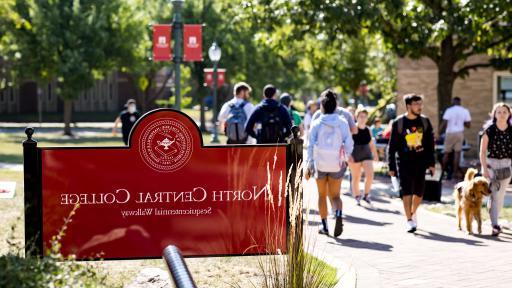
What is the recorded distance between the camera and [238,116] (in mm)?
14445

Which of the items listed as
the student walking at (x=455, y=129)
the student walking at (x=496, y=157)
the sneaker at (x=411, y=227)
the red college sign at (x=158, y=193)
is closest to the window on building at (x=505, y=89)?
the student walking at (x=455, y=129)

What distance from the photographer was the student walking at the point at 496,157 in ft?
39.7

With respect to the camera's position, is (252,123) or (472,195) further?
(252,123)

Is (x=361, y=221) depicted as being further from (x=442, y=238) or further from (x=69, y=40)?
(x=69, y=40)

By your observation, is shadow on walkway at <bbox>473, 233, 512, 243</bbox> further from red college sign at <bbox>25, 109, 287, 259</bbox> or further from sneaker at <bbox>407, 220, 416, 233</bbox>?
red college sign at <bbox>25, 109, 287, 259</bbox>

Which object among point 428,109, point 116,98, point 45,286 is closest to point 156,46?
point 428,109

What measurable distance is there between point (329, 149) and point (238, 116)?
305 cm

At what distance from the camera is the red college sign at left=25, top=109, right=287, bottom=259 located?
7887 millimetres

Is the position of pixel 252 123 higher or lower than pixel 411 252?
higher

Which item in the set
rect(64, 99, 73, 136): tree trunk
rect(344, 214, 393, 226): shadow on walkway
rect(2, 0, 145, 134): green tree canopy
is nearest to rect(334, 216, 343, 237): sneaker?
rect(344, 214, 393, 226): shadow on walkway

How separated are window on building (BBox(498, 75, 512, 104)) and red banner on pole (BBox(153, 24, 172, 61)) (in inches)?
481

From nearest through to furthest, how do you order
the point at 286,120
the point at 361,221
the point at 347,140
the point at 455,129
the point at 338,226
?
1. the point at 338,226
2. the point at 347,140
3. the point at 286,120
4. the point at 361,221
5. the point at 455,129

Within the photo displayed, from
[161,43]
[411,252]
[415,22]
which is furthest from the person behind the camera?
[161,43]

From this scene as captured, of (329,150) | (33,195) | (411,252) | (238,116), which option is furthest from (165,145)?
(238,116)
